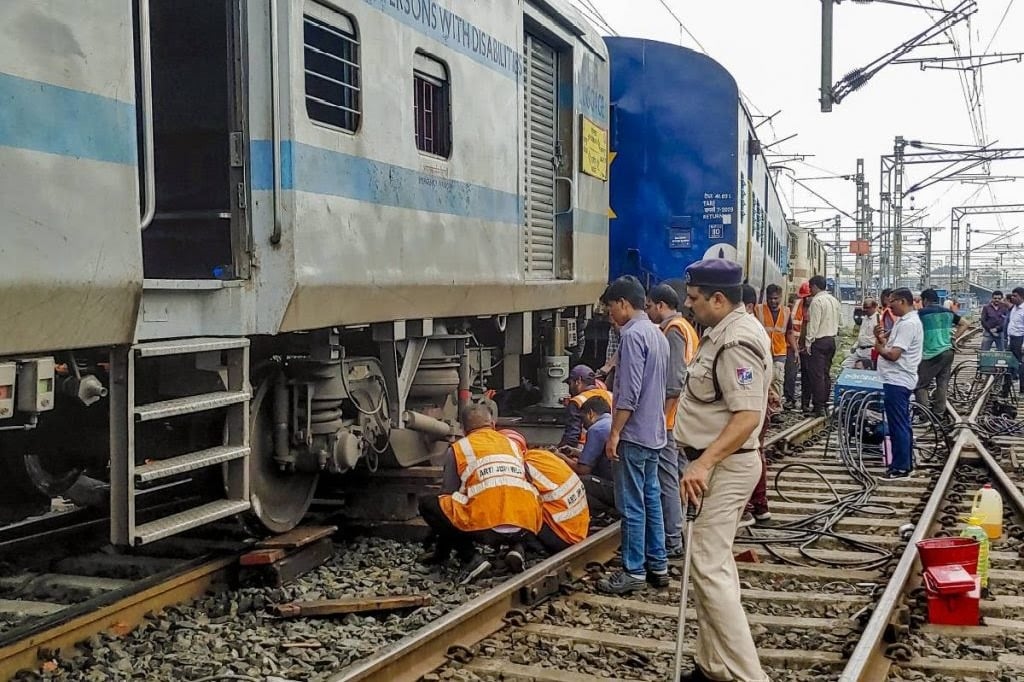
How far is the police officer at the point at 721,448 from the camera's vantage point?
180 inches

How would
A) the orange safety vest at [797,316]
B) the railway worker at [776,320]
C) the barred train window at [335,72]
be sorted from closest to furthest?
the barred train window at [335,72]
the railway worker at [776,320]
the orange safety vest at [797,316]

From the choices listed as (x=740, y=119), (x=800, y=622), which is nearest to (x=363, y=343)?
(x=800, y=622)

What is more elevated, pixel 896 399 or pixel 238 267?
pixel 238 267

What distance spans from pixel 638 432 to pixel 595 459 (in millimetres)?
1021

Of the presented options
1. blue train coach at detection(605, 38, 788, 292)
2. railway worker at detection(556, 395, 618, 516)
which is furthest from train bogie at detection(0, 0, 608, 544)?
blue train coach at detection(605, 38, 788, 292)

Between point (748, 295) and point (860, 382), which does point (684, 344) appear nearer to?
point (748, 295)

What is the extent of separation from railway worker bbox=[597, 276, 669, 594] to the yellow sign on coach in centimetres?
359

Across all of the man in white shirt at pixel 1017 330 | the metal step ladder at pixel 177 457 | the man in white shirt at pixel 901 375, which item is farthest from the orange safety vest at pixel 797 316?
the metal step ladder at pixel 177 457

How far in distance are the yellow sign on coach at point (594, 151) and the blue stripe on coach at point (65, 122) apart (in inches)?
230

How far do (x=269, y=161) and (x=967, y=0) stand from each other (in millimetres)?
12422

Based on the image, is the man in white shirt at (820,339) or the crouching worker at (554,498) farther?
the man in white shirt at (820,339)

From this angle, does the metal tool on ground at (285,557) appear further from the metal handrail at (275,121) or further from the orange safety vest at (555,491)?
the metal handrail at (275,121)

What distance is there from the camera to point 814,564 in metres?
7.14

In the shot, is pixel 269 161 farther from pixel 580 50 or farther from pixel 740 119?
pixel 740 119
